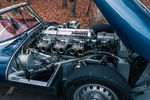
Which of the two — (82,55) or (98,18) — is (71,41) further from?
(98,18)

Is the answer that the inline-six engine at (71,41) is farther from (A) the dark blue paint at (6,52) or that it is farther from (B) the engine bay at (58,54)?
(A) the dark blue paint at (6,52)

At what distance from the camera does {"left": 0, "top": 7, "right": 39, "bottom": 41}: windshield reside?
3.36 metres

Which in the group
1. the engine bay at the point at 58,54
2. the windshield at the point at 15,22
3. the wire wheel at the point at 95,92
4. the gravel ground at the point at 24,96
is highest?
the windshield at the point at 15,22

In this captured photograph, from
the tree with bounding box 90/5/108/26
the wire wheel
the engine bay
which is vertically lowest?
the wire wheel

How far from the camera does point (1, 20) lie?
138 inches

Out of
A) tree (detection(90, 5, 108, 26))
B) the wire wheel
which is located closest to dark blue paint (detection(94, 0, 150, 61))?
the wire wheel

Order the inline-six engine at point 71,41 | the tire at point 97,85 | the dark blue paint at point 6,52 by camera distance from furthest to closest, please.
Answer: the inline-six engine at point 71,41
the dark blue paint at point 6,52
the tire at point 97,85

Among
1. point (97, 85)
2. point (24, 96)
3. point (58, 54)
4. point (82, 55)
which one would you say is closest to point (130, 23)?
point (97, 85)

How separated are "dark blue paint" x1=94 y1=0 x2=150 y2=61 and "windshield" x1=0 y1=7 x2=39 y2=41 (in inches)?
68.5

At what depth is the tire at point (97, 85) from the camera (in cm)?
252

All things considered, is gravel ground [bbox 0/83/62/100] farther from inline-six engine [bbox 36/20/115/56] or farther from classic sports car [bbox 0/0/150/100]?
inline-six engine [bbox 36/20/115/56]

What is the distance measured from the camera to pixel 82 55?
3.22 m

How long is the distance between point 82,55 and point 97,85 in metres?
0.76

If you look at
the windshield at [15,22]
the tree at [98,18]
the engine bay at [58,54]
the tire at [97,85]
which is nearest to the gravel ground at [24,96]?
the engine bay at [58,54]
